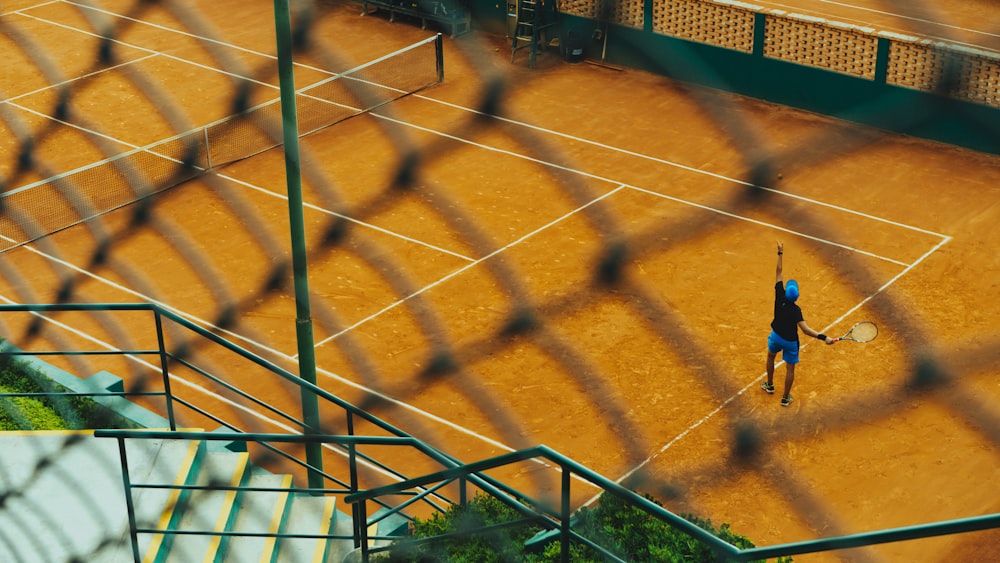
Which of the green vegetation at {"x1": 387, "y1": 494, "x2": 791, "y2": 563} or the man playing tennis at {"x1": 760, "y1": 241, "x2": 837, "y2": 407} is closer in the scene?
the green vegetation at {"x1": 387, "y1": 494, "x2": 791, "y2": 563}

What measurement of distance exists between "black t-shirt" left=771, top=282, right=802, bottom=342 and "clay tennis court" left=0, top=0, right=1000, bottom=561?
1.43ft

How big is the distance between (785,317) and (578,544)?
232 cm

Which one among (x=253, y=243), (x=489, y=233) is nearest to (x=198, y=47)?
(x=253, y=243)

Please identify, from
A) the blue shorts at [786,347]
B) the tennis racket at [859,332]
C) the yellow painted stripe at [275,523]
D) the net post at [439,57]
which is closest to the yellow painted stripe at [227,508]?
the yellow painted stripe at [275,523]

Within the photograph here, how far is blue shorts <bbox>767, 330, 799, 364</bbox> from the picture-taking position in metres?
6.17

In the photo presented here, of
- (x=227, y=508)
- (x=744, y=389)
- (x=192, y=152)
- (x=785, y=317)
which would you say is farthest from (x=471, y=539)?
(x=192, y=152)

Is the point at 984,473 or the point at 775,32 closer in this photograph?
the point at 984,473

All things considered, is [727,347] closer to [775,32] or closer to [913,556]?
[913,556]

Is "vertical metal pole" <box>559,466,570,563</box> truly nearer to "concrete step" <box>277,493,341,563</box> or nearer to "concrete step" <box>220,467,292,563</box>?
"concrete step" <box>220,467,292,563</box>

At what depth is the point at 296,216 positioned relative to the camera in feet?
14.6

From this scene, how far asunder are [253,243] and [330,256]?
0.65m

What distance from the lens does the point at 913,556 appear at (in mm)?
5344

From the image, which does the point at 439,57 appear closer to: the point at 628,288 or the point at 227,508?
the point at 628,288

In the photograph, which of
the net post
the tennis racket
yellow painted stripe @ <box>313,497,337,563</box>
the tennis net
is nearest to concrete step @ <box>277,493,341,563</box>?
yellow painted stripe @ <box>313,497,337,563</box>
